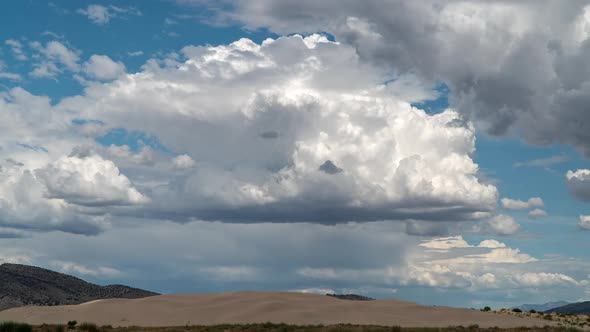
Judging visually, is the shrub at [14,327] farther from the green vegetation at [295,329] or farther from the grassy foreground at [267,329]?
the green vegetation at [295,329]

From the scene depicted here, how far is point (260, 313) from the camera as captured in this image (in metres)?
72.2

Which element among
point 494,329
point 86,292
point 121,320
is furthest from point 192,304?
point 86,292

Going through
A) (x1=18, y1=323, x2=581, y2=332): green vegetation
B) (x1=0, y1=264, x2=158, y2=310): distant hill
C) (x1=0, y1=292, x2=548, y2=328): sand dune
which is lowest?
(x1=18, y1=323, x2=581, y2=332): green vegetation

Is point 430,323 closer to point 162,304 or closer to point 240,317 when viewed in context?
point 240,317

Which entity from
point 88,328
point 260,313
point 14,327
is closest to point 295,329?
point 260,313

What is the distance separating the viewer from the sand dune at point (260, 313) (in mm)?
67938

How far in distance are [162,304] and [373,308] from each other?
86.0 ft

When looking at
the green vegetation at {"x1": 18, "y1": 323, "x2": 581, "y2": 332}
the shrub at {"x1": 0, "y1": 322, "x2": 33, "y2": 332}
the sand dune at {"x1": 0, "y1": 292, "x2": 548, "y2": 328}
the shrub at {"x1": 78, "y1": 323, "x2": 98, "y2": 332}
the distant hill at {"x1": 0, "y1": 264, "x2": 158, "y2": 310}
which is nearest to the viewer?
the green vegetation at {"x1": 18, "y1": 323, "x2": 581, "y2": 332}

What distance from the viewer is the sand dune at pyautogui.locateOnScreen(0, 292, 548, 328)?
6794 centimetres

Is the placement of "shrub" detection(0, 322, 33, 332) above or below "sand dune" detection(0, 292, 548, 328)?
below

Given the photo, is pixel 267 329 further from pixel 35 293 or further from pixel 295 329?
pixel 35 293

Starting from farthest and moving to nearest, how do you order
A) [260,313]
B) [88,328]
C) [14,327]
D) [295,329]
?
[260,313] → [88,328] → [14,327] → [295,329]

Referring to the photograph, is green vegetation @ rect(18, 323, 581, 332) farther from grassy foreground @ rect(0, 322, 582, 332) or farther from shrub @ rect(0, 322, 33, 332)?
shrub @ rect(0, 322, 33, 332)

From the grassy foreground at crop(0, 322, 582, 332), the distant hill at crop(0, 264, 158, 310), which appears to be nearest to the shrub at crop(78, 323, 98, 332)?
the grassy foreground at crop(0, 322, 582, 332)
